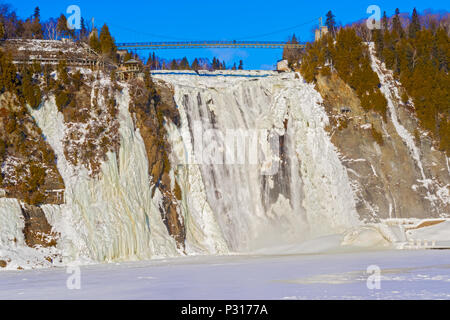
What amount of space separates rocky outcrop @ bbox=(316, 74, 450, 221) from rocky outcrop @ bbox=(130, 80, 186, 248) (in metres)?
13.9

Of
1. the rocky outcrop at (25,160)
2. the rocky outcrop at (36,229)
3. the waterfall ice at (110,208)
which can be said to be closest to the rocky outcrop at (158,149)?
the waterfall ice at (110,208)

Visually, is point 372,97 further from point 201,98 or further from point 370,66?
point 201,98

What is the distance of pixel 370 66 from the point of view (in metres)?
56.4

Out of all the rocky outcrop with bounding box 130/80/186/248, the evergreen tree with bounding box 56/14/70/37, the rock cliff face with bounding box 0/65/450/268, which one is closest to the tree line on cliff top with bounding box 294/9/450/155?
the rock cliff face with bounding box 0/65/450/268

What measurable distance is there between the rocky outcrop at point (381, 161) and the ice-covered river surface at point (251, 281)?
55.5ft

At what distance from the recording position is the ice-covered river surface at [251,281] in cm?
1912

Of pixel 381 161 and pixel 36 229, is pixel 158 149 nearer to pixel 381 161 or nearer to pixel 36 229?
pixel 36 229

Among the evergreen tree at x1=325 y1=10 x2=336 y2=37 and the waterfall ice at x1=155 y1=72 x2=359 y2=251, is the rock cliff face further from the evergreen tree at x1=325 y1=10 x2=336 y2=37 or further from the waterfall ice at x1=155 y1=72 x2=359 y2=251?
the evergreen tree at x1=325 y1=10 x2=336 y2=37

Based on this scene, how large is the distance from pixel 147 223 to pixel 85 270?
1033cm

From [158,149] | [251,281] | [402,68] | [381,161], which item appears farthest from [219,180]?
[251,281]

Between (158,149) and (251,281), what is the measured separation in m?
23.2

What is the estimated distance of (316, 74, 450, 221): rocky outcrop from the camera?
49.4m

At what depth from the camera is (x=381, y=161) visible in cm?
5109
